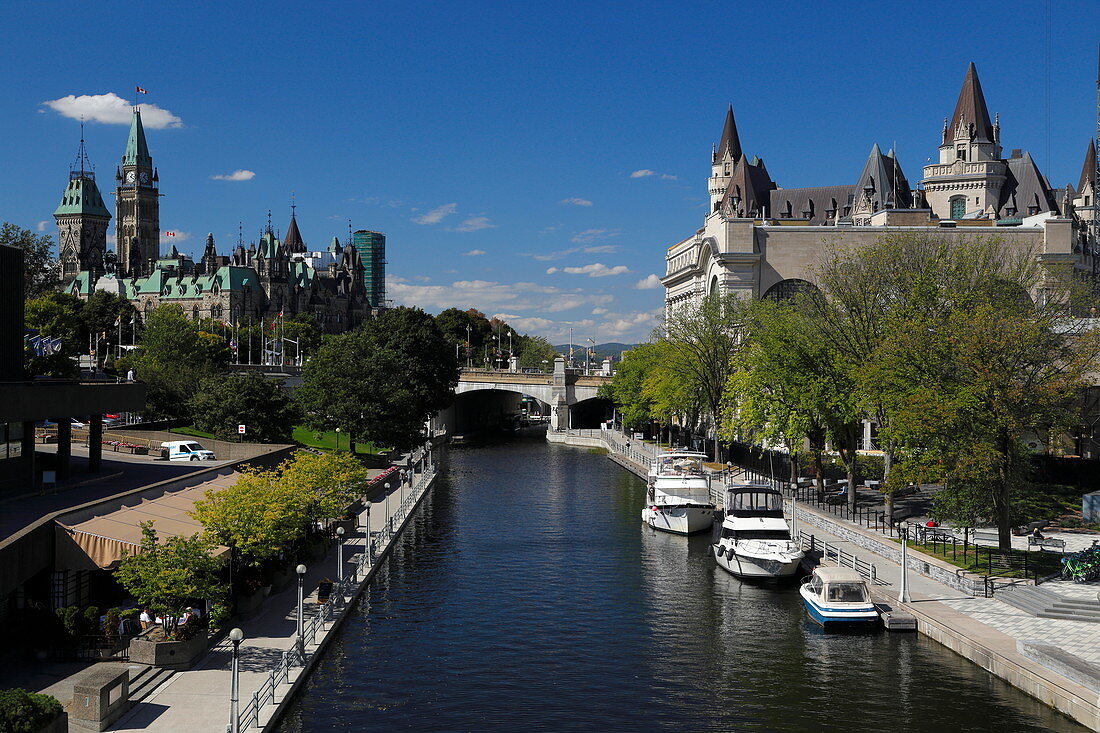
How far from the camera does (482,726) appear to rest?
24.1 metres

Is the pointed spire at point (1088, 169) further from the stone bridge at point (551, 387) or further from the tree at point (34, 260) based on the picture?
the tree at point (34, 260)

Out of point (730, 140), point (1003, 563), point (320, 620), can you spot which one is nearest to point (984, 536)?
point (1003, 563)

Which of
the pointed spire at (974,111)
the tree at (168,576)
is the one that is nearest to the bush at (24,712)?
the tree at (168,576)

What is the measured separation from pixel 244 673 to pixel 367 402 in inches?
1936

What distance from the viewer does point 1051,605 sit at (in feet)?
98.8

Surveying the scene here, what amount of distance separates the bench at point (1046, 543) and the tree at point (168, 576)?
30533 millimetres

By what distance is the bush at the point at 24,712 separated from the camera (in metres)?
17.4

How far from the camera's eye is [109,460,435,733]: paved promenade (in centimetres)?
2109

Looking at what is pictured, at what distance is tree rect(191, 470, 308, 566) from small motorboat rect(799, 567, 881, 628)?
17.9m

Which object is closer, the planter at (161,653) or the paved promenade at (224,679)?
the paved promenade at (224,679)

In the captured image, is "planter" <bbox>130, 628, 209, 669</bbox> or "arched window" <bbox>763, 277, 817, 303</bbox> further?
"arched window" <bbox>763, 277, 817, 303</bbox>

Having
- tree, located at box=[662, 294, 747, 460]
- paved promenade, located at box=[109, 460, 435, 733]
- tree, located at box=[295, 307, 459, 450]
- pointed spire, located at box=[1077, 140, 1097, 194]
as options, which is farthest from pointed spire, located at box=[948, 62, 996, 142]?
paved promenade, located at box=[109, 460, 435, 733]

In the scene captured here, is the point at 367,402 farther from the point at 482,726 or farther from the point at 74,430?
the point at 482,726

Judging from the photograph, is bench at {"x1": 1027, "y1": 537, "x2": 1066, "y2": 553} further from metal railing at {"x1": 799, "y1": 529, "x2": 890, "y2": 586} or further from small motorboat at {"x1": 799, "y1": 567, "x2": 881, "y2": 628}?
small motorboat at {"x1": 799, "y1": 567, "x2": 881, "y2": 628}
